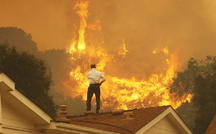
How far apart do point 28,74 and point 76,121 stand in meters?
32.9

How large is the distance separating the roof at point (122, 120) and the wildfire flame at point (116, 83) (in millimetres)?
36238

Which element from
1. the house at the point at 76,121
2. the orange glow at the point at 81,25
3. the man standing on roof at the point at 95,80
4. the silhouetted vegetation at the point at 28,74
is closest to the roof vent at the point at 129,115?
the house at the point at 76,121

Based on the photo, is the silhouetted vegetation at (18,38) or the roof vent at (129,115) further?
the silhouetted vegetation at (18,38)

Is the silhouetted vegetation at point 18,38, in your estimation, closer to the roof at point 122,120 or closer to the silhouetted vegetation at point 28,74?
the silhouetted vegetation at point 28,74

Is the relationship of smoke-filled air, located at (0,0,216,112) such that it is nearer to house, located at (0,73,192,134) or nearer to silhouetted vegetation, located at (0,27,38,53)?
silhouetted vegetation, located at (0,27,38,53)

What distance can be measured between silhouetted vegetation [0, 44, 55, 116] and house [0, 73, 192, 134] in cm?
2816

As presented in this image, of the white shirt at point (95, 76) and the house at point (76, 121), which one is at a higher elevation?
the white shirt at point (95, 76)

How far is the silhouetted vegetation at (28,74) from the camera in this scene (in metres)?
48.8

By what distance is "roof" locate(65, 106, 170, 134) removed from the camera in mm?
18156

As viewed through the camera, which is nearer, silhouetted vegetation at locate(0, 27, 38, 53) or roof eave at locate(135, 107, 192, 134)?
roof eave at locate(135, 107, 192, 134)

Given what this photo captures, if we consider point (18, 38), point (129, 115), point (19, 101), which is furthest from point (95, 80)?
point (18, 38)

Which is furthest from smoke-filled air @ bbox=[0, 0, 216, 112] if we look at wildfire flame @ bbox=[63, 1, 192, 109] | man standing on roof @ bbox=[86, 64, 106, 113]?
man standing on roof @ bbox=[86, 64, 106, 113]

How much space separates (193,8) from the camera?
87000mm

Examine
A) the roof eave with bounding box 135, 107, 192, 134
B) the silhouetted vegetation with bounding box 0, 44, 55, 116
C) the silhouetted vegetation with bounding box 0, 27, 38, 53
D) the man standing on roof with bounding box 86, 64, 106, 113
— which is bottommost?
the roof eave with bounding box 135, 107, 192, 134
